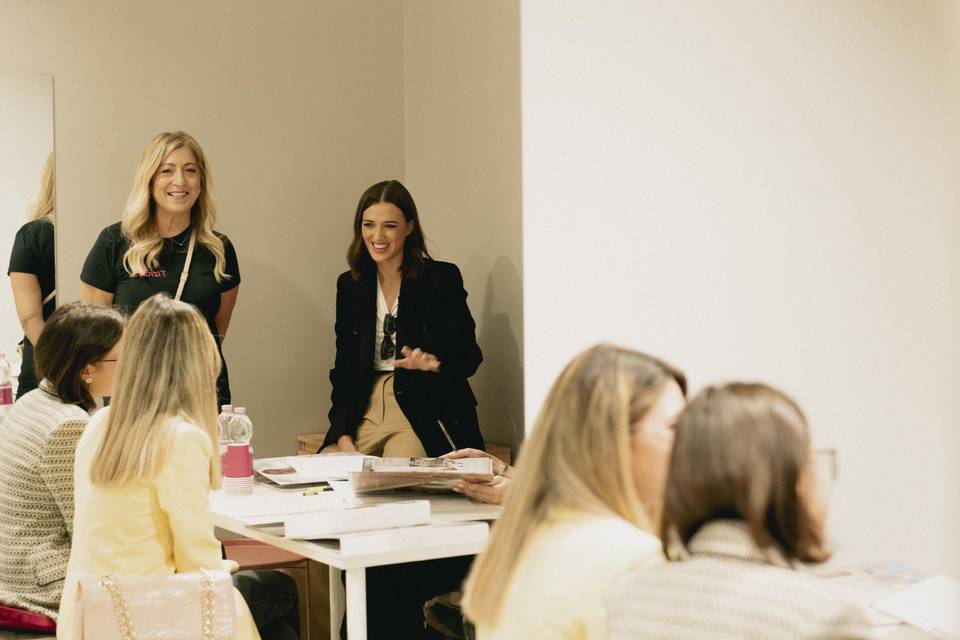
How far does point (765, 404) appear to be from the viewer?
1283 millimetres

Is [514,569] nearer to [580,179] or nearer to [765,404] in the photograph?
[765,404]

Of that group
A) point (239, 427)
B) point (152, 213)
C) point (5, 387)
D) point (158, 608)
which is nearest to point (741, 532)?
point (158, 608)

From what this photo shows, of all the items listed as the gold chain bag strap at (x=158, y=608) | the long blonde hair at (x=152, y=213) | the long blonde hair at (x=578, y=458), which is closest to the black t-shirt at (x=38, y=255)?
the long blonde hair at (x=152, y=213)

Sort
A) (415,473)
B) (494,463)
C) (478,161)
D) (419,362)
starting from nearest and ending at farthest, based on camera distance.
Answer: (415,473) < (494,463) < (419,362) < (478,161)

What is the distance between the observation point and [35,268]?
466 cm

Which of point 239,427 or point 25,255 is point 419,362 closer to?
point 239,427

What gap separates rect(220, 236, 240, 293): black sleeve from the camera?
4598mm

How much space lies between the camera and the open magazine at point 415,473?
2871 mm

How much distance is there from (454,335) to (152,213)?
127 cm

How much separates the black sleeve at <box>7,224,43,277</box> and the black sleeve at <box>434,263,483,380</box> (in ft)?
5.41

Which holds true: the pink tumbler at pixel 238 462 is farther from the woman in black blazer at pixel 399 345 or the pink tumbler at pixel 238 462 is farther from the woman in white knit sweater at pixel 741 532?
the woman in white knit sweater at pixel 741 532

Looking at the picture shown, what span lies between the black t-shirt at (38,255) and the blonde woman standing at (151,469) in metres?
2.29

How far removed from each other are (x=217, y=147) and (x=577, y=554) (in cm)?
389

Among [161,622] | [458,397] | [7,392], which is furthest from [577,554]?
[7,392]
